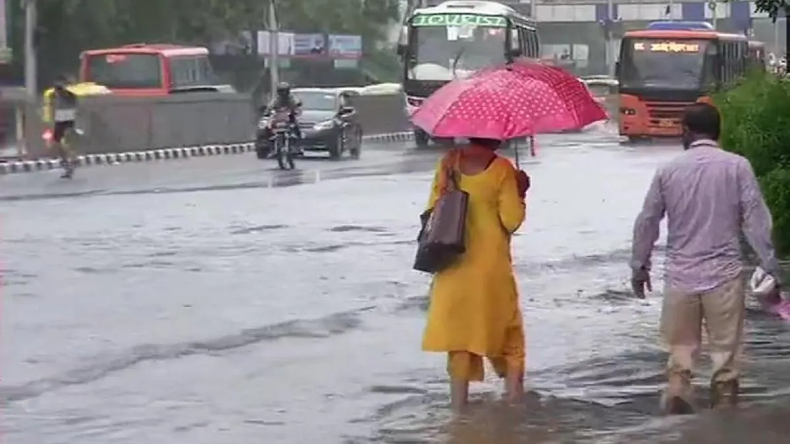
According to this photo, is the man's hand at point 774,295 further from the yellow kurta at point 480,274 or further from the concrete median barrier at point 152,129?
the concrete median barrier at point 152,129

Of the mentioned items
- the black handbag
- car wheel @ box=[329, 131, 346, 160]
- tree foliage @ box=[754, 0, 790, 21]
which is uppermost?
tree foliage @ box=[754, 0, 790, 21]

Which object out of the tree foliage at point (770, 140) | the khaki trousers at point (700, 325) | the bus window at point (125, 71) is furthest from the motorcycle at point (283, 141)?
the khaki trousers at point (700, 325)

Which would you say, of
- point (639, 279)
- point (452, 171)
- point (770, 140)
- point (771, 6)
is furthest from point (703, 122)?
point (770, 140)

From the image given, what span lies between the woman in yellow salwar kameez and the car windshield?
3049 centimetres

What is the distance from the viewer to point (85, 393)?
33.8 ft

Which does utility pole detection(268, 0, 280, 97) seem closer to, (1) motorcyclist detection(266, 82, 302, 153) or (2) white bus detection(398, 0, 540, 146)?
(2) white bus detection(398, 0, 540, 146)

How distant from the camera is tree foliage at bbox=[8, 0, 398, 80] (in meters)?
52.2

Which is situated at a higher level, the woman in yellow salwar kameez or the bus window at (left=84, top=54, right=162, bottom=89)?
the woman in yellow salwar kameez

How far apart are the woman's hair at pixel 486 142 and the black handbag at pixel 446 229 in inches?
4.2

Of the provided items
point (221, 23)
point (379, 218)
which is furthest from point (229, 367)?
point (221, 23)

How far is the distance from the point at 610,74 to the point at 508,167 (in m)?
74.5

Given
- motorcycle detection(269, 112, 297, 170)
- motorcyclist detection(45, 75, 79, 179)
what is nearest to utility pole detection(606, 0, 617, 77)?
motorcycle detection(269, 112, 297, 170)

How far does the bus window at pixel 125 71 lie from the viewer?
145 ft

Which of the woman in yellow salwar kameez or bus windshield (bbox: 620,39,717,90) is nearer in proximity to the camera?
the woman in yellow salwar kameez
